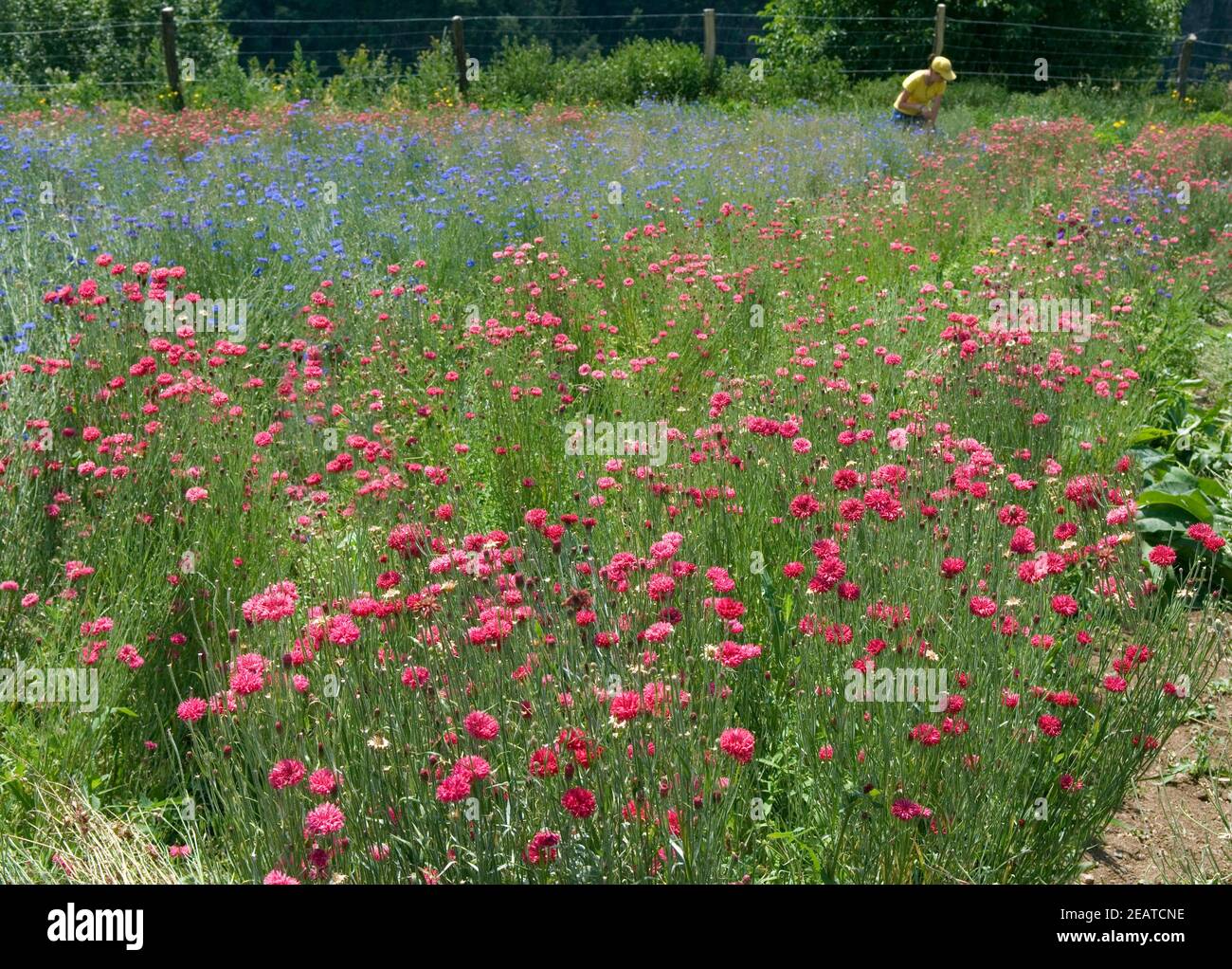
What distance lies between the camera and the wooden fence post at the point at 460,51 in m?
16.5

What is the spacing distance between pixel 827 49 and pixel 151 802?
74.2 feet

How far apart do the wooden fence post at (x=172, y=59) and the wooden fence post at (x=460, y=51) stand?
4.20m

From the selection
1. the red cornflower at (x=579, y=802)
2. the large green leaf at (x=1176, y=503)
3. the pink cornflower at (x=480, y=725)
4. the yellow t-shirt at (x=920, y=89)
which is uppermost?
the yellow t-shirt at (x=920, y=89)

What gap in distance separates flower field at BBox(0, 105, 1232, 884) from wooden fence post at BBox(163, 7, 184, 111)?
908 centimetres

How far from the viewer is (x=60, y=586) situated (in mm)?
3123

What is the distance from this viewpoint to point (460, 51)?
659 inches

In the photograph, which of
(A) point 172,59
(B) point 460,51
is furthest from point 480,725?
(B) point 460,51

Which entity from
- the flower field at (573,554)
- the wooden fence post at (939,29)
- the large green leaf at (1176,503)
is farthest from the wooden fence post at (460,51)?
the large green leaf at (1176,503)

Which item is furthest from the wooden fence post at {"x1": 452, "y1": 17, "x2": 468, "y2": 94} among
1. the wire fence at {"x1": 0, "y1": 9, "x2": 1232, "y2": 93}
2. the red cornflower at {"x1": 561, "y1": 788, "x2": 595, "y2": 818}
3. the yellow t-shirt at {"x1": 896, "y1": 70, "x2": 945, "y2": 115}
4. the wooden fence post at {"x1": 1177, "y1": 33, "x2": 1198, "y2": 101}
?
the red cornflower at {"x1": 561, "y1": 788, "x2": 595, "y2": 818}

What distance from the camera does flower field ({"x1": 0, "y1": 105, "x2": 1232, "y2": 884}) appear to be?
78.1 inches

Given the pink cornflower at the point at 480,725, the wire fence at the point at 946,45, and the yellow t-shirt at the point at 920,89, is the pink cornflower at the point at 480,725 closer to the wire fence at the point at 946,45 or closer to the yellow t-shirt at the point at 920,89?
the yellow t-shirt at the point at 920,89

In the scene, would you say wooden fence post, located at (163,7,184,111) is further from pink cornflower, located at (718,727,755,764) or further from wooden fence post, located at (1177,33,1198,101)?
wooden fence post, located at (1177,33,1198,101)

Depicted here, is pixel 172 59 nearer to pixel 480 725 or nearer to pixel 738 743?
pixel 480 725
